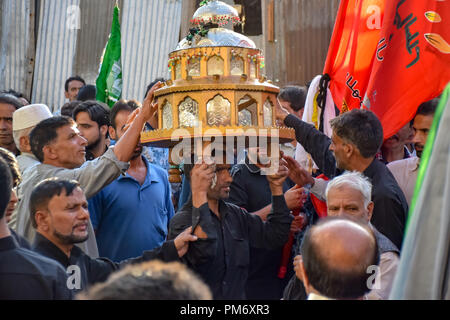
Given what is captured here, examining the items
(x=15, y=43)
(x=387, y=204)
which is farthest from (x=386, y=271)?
(x=15, y=43)

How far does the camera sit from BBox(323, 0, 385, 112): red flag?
4977 mm

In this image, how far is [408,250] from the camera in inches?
69.9

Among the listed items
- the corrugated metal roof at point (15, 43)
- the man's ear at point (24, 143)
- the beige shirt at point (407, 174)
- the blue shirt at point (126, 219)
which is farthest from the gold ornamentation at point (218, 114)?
the corrugated metal roof at point (15, 43)

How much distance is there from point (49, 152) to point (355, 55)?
2343 millimetres

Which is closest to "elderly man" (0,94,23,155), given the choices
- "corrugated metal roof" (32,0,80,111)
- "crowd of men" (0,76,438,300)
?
"crowd of men" (0,76,438,300)

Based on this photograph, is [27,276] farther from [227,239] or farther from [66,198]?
[227,239]

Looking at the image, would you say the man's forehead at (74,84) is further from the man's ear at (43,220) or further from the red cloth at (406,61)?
the man's ear at (43,220)

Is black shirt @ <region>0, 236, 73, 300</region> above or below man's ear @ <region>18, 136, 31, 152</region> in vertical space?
below

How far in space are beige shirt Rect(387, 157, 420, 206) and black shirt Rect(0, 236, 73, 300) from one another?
254 cm

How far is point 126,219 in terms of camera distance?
4.74 meters

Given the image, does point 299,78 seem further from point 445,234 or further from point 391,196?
point 445,234

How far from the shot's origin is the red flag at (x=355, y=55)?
4.98 meters

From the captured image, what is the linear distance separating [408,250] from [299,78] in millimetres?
7482

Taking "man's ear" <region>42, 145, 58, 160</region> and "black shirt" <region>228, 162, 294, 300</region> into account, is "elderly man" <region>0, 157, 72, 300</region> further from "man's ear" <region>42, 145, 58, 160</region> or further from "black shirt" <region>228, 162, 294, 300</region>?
"black shirt" <region>228, 162, 294, 300</region>
